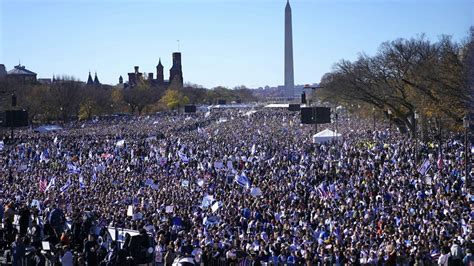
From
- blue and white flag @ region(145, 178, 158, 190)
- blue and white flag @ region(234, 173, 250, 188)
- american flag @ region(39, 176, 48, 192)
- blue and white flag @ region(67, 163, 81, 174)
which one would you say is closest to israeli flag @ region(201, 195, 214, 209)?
blue and white flag @ region(234, 173, 250, 188)

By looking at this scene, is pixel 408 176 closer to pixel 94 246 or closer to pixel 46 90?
pixel 94 246

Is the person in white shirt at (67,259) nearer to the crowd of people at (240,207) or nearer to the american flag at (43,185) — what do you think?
the crowd of people at (240,207)

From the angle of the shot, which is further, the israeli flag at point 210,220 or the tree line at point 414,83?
the tree line at point 414,83

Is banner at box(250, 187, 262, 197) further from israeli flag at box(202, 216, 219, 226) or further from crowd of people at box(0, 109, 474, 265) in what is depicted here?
israeli flag at box(202, 216, 219, 226)

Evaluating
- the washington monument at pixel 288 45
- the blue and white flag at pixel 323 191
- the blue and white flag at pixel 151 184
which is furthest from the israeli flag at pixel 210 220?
the washington monument at pixel 288 45

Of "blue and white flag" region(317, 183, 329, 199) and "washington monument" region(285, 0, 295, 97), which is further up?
"washington monument" region(285, 0, 295, 97)
